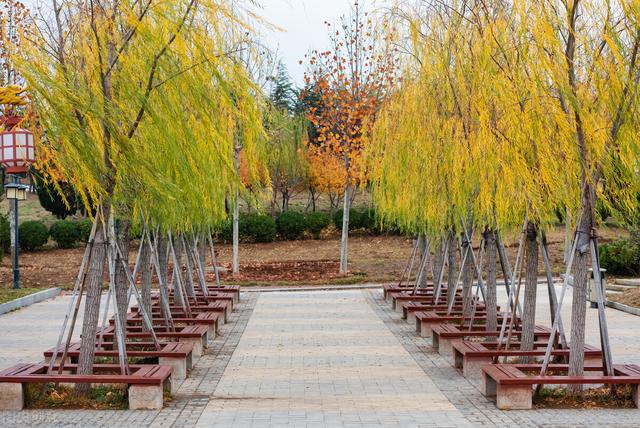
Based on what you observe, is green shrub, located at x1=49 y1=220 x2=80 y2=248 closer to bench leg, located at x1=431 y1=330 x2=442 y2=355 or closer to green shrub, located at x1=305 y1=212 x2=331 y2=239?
green shrub, located at x1=305 y1=212 x2=331 y2=239

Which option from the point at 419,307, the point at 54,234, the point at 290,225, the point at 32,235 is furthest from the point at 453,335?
the point at 54,234

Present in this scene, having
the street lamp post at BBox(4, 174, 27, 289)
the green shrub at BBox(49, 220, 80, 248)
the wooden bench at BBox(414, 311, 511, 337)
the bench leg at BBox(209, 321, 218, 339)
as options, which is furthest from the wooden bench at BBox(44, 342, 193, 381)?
the green shrub at BBox(49, 220, 80, 248)

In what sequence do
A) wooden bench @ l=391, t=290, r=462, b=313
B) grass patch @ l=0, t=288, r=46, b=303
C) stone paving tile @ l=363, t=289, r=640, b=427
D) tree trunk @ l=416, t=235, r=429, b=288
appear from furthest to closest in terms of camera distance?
1. grass patch @ l=0, t=288, r=46, b=303
2. tree trunk @ l=416, t=235, r=429, b=288
3. wooden bench @ l=391, t=290, r=462, b=313
4. stone paving tile @ l=363, t=289, r=640, b=427

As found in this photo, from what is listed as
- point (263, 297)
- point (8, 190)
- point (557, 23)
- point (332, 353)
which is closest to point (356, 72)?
point (263, 297)

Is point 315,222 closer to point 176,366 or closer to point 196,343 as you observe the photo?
point 196,343

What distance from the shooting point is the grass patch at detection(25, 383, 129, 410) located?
8703 mm

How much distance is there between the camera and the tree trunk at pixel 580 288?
8.88 m

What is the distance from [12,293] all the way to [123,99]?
49.1ft

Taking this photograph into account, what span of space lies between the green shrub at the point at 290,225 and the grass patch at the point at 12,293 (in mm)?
15687

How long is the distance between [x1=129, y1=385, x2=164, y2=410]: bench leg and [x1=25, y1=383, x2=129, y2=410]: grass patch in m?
0.17

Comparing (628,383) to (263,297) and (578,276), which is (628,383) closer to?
(578,276)

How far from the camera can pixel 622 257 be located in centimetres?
2506

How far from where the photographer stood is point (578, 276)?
8.97 m

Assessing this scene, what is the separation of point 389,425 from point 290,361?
4.22 metres
